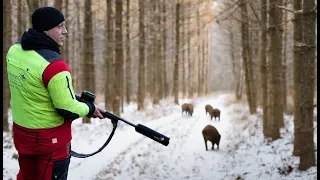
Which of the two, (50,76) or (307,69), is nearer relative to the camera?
(50,76)

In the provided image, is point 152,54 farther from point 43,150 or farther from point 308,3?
point 43,150

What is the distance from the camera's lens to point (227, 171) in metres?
8.65

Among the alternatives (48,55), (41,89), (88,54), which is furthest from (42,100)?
(88,54)

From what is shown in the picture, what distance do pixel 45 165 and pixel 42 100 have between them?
0.57 metres

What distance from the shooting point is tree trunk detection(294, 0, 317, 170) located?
668cm

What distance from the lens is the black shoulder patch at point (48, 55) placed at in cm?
280

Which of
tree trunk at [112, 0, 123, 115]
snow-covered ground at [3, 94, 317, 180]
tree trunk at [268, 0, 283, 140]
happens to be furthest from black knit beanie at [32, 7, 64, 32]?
tree trunk at [112, 0, 123, 115]

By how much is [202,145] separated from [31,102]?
9.91m

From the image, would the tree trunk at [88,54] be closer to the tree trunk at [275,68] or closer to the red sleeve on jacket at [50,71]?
the tree trunk at [275,68]

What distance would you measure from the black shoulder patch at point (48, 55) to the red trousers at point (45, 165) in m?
0.79

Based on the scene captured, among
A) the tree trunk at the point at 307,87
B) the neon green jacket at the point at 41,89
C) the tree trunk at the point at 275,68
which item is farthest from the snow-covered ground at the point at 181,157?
the neon green jacket at the point at 41,89

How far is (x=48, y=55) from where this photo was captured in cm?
283

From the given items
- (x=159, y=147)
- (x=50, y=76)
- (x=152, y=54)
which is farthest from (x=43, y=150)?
(x=152, y=54)

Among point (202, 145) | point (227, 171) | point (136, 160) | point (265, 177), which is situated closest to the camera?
point (265, 177)
